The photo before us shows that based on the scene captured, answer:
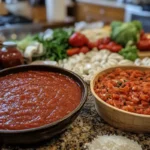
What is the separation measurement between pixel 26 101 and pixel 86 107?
298 millimetres

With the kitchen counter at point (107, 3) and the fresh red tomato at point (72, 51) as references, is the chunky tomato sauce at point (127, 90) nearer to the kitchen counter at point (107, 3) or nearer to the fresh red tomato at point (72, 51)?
the fresh red tomato at point (72, 51)

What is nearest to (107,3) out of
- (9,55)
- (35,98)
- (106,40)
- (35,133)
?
(106,40)

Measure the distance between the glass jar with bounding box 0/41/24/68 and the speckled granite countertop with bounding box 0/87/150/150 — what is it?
54cm

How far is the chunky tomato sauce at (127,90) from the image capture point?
92 centimetres

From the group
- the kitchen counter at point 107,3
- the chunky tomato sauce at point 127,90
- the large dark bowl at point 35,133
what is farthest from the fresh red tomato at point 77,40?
the kitchen counter at point 107,3

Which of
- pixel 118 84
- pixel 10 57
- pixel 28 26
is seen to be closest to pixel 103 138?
pixel 118 84

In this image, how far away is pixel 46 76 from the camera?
112cm

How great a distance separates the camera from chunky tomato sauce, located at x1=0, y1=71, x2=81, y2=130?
0.83 m

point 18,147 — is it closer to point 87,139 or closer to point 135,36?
point 87,139

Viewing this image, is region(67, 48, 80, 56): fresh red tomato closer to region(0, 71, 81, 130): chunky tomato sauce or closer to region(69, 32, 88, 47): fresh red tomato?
region(69, 32, 88, 47): fresh red tomato

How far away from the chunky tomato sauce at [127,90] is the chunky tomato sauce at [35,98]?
125 mm

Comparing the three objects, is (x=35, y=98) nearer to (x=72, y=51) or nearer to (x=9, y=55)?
(x=9, y=55)

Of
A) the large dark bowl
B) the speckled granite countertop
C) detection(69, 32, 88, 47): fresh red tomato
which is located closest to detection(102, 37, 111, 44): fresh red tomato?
detection(69, 32, 88, 47): fresh red tomato

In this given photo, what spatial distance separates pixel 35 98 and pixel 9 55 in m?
0.46
